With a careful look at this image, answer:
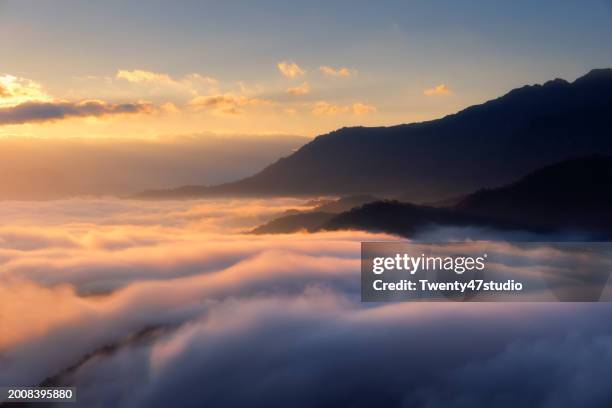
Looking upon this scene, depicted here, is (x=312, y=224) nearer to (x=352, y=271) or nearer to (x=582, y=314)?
(x=352, y=271)

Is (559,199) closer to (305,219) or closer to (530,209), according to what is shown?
(530,209)

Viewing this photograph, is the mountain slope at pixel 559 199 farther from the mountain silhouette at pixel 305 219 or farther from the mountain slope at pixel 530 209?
the mountain silhouette at pixel 305 219

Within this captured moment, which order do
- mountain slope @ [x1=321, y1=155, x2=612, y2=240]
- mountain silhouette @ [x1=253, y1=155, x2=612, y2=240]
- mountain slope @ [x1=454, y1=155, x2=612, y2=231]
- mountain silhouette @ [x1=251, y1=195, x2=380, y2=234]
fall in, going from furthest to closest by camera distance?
mountain silhouette @ [x1=251, y1=195, x2=380, y2=234] < mountain slope @ [x1=454, y1=155, x2=612, y2=231] < mountain silhouette @ [x1=253, y1=155, x2=612, y2=240] < mountain slope @ [x1=321, y1=155, x2=612, y2=240]

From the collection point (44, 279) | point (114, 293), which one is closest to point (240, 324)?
point (114, 293)

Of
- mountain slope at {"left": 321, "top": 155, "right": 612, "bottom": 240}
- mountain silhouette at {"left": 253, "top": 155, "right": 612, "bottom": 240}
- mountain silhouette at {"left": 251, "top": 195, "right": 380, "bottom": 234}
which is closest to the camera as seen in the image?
mountain slope at {"left": 321, "top": 155, "right": 612, "bottom": 240}

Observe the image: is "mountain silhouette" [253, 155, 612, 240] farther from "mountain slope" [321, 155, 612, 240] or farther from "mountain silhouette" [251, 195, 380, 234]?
"mountain silhouette" [251, 195, 380, 234]

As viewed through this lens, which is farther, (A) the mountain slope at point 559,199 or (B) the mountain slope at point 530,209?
(A) the mountain slope at point 559,199

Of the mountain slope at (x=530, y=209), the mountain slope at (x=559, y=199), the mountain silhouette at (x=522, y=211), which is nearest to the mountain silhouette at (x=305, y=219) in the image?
the mountain silhouette at (x=522, y=211)

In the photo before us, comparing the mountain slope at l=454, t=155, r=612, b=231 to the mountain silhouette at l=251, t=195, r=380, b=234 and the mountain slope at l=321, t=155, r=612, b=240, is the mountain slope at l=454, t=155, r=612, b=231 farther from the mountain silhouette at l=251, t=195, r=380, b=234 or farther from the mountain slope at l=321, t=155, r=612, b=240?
the mountain silhouette at l=251, t=195, r=380, b=234

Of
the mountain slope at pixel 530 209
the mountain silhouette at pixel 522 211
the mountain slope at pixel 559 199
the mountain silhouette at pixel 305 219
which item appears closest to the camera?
the mountain slope at pixel 530 209

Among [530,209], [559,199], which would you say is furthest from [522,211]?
[559,199]

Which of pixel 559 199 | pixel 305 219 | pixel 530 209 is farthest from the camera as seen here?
pixel 305 219

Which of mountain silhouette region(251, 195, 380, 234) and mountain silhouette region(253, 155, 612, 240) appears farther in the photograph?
mountain silhouette region(251, 195, 380, 234)

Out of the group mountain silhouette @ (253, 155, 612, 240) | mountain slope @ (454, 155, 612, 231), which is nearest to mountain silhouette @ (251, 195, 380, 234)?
mountain silhouette @ (253, 155, 612, 240)
